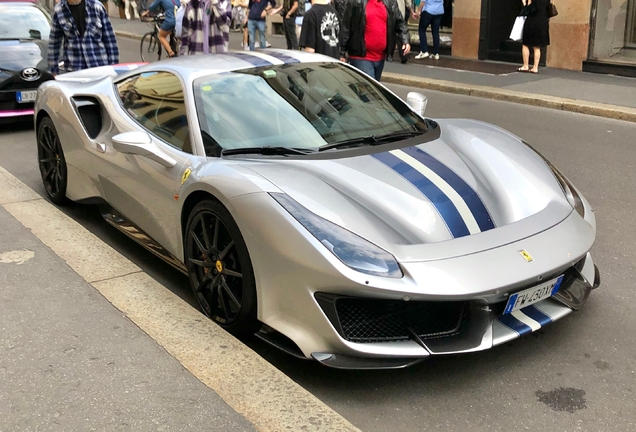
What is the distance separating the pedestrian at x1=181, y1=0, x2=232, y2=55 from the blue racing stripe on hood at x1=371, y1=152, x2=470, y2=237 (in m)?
5.35

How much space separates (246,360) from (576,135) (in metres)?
6.57

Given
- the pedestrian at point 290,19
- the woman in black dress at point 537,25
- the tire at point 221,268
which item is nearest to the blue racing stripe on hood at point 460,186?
the tire at point 221,268

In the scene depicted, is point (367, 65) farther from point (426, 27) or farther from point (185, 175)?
point (426, 27)

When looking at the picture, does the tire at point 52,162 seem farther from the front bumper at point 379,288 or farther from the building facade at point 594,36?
the building facade at point 594,36

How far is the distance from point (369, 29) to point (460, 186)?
191 inches

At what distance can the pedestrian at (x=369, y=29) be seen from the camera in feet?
26.8

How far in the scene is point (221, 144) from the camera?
4.05 meters

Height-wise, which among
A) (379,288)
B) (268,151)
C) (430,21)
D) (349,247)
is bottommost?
(379,288)

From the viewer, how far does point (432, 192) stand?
3605 millimetres

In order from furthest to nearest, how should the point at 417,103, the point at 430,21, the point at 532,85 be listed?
the point at 430,21 → the point at 532,85 → the point at 417,103

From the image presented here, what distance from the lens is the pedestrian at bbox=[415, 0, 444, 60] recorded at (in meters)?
15.4

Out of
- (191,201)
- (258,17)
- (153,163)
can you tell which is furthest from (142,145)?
(258,17)

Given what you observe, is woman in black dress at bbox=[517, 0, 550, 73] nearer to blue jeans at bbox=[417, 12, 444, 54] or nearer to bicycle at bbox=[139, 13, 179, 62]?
blue jeans at bbox=[417, 12, 444, 54]

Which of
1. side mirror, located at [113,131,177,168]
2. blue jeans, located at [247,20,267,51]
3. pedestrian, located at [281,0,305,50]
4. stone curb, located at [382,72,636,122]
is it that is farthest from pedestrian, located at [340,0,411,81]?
blue jeans, located at [247,20,267,51]
